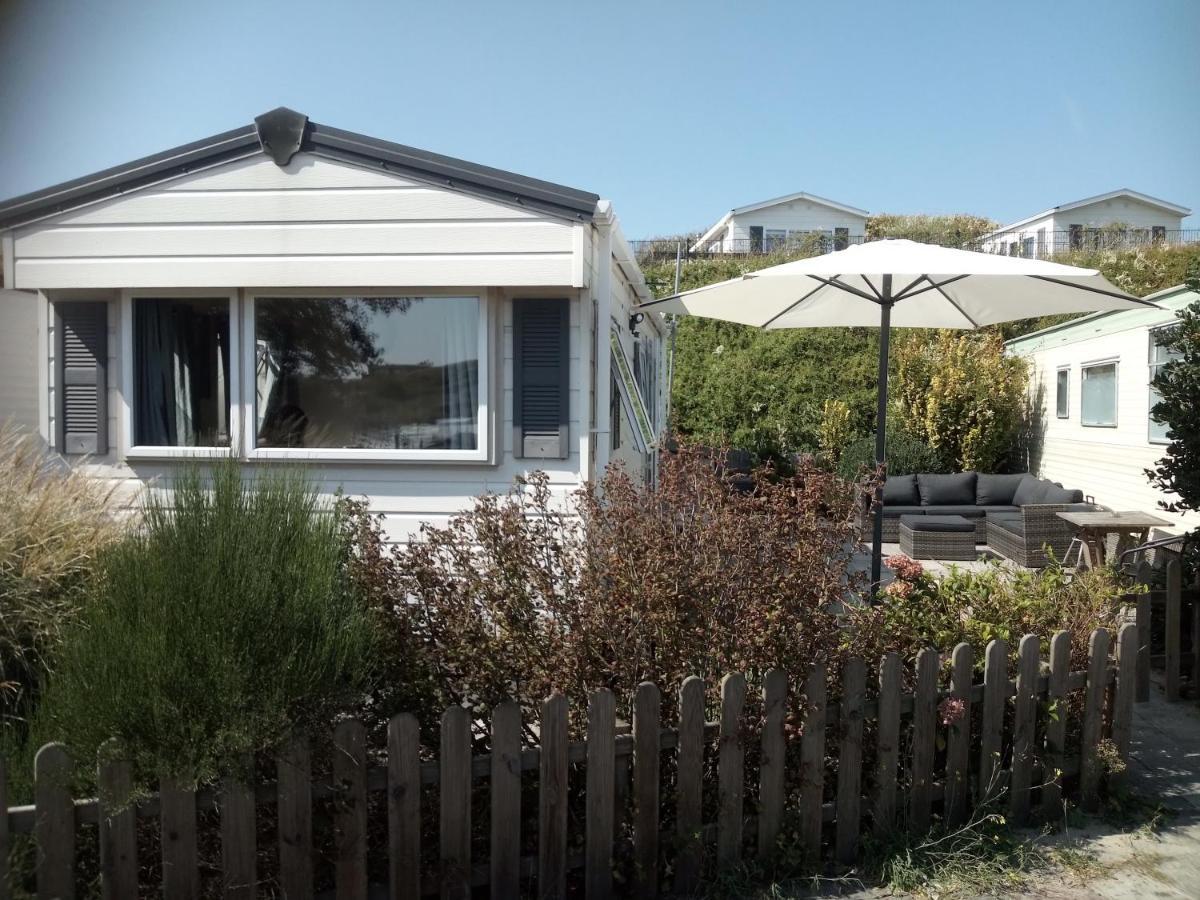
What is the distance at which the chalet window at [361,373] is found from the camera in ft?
20.4

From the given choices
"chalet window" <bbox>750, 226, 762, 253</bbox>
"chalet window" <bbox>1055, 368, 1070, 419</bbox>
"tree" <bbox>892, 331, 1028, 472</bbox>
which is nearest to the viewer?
"chalet window" <bbox>1055, 368, 1070, 419</bbox>

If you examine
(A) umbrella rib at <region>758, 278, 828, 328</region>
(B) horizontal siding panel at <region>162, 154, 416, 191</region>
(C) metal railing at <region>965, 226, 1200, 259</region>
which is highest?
(C) metal railing at <region>965, 226, 1200, 259</region>

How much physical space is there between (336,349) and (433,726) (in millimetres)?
3627

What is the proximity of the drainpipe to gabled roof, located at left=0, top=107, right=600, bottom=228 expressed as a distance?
0.58 metres

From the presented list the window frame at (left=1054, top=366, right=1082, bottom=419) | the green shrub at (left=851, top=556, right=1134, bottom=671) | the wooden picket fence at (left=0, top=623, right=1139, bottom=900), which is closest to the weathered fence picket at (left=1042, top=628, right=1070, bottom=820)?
the wooden picket fence at (left=0, top=623, right=1139, bottom=900)

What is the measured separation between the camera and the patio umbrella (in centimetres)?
500

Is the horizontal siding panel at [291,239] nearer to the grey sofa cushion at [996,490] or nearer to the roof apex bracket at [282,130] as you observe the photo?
the roof apex bracket at [282,130]

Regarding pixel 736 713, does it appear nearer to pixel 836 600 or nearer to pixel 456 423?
pixel 836 600

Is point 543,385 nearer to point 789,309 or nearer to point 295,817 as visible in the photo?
point 789,309

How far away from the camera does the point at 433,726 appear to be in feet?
11.0

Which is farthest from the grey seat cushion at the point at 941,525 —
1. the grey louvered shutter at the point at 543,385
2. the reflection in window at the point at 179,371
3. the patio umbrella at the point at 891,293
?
the reflection in window at the point at 179,371

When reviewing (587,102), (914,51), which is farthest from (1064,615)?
(914,51)

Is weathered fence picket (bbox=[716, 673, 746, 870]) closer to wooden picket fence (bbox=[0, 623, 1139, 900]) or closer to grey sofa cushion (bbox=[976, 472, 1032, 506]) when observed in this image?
wooden picket fence (bbox=[0, 623, 1139, 900])

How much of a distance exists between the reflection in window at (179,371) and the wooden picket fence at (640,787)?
372 cm
